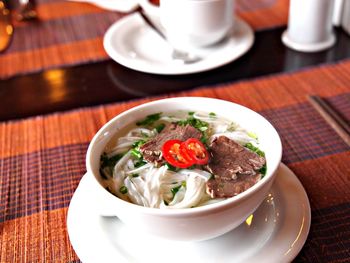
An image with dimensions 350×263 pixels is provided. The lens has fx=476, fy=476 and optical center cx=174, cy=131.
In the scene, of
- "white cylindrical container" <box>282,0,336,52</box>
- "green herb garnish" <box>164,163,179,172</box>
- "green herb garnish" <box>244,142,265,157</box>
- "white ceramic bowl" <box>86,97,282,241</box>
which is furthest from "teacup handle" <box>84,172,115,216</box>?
"white cylindrical container" <box>282,0,336,52</box>

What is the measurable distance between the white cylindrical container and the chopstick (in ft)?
0.89

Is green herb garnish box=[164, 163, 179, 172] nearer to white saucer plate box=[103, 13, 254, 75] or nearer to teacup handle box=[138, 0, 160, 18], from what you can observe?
white saucer plate box=[103, 13, 254, 75]

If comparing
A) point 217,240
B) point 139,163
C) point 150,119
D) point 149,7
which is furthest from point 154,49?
point 217,240

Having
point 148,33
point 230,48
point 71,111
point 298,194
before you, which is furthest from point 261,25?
point 298,194

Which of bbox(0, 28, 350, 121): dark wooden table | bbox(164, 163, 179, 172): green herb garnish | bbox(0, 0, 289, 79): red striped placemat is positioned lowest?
bbox(0, 0, 289, 79): red striped placemat

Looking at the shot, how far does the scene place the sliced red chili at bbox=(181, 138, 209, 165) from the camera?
0.73 m

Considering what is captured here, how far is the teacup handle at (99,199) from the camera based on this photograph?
0.68 m

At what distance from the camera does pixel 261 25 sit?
1.45 meters

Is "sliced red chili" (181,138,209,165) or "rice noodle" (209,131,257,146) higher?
"sliced red chili" (181,138,209,165)

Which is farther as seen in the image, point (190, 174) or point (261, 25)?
point (261, 25)

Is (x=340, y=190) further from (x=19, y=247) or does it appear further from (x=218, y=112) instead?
(x=19, y=247)

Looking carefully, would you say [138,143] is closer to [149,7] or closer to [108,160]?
[108,160]

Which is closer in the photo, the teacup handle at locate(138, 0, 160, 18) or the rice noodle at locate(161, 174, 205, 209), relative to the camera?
the rice noodle at locate(161, 174, 205, 209)

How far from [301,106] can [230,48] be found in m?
0.31
